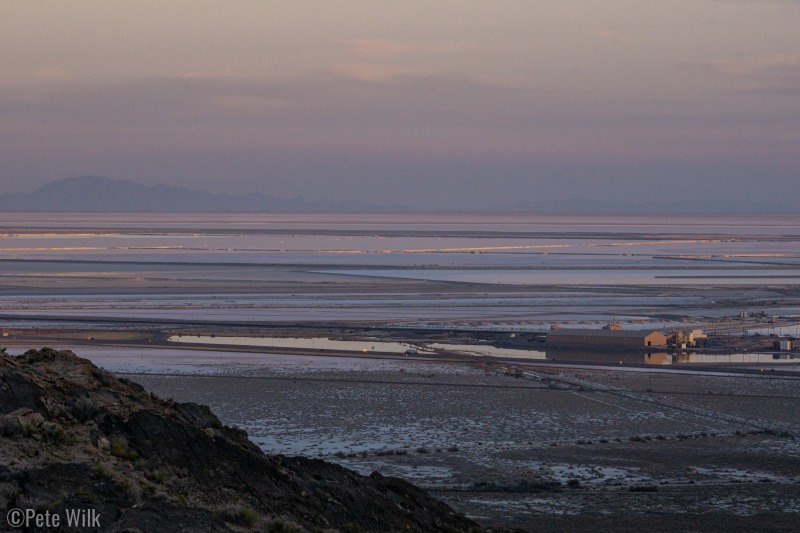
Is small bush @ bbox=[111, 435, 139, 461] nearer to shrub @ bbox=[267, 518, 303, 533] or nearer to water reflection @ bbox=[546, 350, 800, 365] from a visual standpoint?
shrub @ bbox=[267, 518, 303, 533]

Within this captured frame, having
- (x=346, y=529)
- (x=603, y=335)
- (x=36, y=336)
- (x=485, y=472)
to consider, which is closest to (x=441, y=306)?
(x=603, y=335)

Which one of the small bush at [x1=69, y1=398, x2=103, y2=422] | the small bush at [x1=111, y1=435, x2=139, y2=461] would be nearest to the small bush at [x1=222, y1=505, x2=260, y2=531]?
the small bush at [x1=111, y1=435, x2=139, y2=461]

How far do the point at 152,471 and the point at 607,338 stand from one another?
101ft

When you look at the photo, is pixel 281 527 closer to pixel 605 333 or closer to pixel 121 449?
pixel 121 449

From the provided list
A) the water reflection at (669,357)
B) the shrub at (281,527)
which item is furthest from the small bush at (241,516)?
the water reflection at (669,357)

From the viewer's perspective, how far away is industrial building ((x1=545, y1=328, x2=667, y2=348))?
1565 inches

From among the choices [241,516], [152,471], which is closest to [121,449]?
[152,471]

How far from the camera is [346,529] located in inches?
467

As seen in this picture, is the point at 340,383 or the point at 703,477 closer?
the point at 703,477

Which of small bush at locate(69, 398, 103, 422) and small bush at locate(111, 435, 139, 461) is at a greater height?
small bush at locate(69, 398, 103, 422)

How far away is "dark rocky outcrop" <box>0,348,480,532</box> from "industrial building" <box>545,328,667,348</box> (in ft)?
86.8

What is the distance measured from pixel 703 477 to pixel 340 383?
13.3m

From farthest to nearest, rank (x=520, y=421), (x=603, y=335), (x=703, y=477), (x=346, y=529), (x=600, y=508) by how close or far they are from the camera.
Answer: (x=603, y=335), (x=520, y=421), (x=703, y=477), (x=600, y=508), (x=346, y=529)

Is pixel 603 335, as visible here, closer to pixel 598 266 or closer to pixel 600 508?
pixel 600 508
